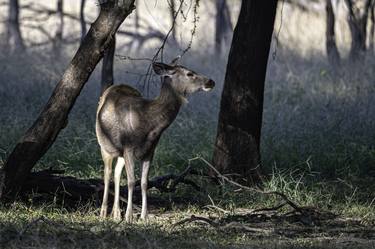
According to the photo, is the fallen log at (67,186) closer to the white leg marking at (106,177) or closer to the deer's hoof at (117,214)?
the white leg marking at (106,177)

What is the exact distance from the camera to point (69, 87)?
877cm

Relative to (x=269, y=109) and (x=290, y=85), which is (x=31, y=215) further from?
(x=290, y=85)

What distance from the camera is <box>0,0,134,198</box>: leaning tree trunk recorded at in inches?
340

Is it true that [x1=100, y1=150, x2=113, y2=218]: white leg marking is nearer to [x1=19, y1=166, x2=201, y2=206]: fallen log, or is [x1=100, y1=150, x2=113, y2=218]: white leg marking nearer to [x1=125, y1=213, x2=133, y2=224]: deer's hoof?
[x1=19, y1=166, x2=201, y2=206]: fallen log

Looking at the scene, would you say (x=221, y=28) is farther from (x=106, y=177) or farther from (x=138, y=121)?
(x=138, y=121)

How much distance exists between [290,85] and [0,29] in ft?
49.4

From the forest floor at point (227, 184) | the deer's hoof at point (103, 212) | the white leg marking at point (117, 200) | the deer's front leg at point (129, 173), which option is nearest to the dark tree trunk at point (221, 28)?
the forest floor at point (227, 184)

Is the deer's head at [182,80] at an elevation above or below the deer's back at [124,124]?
above

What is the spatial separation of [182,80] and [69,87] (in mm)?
1092

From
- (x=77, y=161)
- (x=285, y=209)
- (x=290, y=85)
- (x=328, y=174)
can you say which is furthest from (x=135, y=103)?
(x=290, y=85)

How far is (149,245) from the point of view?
22.2ft

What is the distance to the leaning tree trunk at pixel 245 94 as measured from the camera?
1068 cm

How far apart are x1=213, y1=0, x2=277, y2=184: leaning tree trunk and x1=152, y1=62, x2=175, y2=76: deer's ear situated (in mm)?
2012

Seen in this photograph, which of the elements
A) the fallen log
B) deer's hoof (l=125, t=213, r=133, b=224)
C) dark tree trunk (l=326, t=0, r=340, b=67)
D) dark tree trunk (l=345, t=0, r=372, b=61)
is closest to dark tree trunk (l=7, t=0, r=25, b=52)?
dark tree trunk (l=326, t=0, r=340, b=67)
